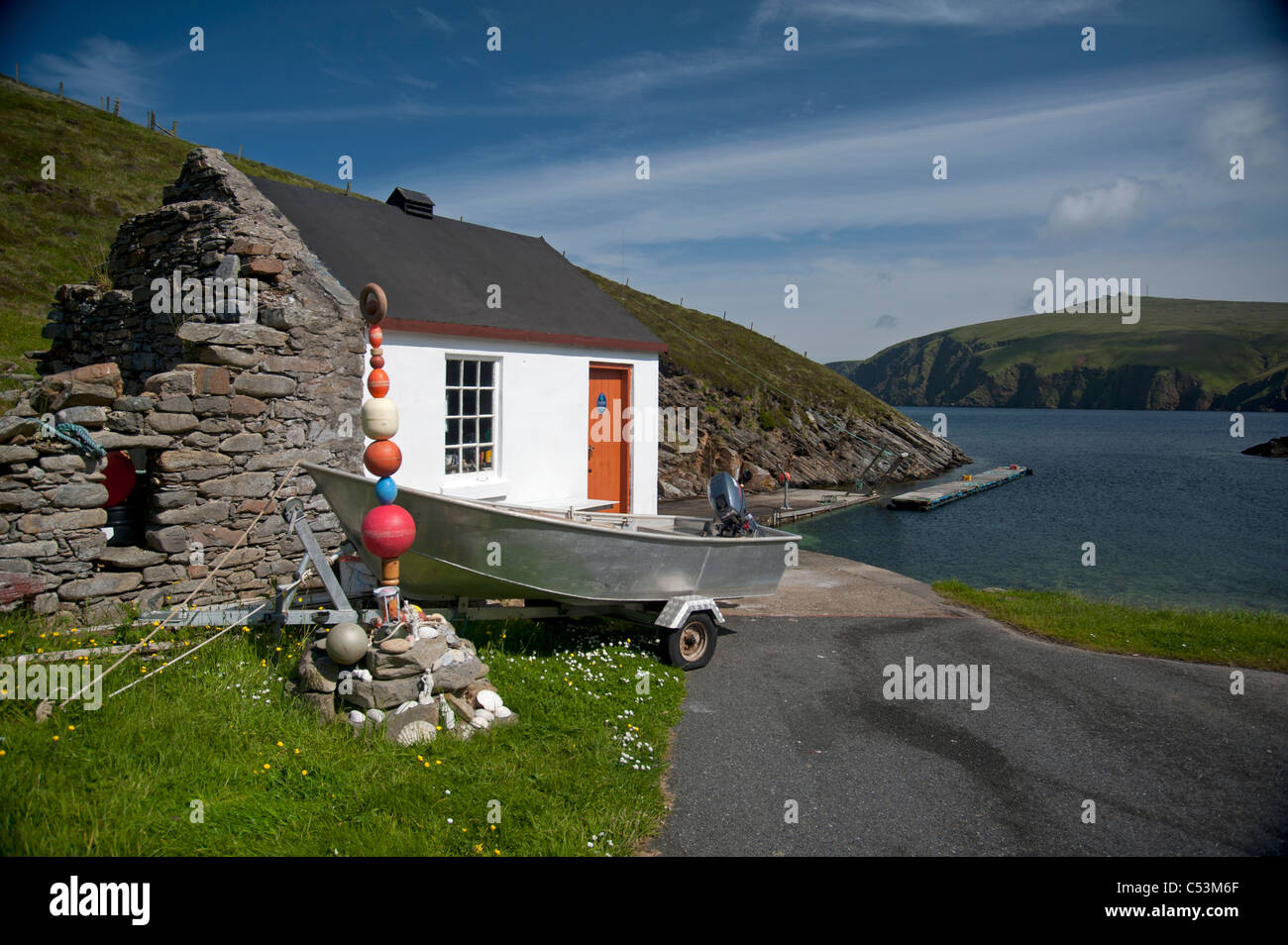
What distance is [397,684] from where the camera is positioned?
5.37 metres

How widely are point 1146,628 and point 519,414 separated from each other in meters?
8.92

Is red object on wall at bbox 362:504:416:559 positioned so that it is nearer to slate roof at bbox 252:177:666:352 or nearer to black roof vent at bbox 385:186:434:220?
slate roof at bbox 252:177:666:352

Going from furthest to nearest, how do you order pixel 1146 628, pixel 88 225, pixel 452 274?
1. pixel 88 225
2. pixel 452 274
3. pixel 1146 628

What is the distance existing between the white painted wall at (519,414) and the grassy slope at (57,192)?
11005 millimetres

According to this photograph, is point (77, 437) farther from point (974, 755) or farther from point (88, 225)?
point (88, 225)

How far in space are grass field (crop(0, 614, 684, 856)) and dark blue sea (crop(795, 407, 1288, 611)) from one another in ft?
48.0

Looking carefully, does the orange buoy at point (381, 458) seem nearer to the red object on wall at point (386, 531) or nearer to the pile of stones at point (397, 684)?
the red object on wall at point (386, 531)

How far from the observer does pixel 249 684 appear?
221 inches

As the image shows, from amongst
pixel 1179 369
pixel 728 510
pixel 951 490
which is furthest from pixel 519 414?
pixel 1179 369

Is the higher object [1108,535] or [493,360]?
[493,360]

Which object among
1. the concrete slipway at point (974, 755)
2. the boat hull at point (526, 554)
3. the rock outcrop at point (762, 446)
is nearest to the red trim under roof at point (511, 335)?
the boat hull at point (526, 554)

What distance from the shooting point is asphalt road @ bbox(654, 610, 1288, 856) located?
→ 4.55m
